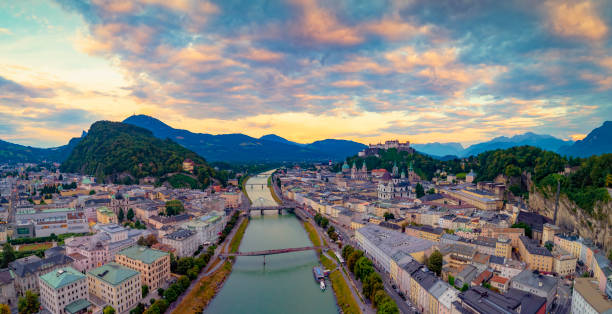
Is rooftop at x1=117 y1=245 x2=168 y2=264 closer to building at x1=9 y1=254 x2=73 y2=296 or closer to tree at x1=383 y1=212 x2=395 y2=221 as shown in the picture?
building at x1=9 y1=254 x2=73 y2=296

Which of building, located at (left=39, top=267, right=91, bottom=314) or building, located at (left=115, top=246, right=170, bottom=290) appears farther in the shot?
building, located at (left=115, top=246, right=170, bottom=290)

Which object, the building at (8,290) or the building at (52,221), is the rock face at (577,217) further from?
the building at (52,221)

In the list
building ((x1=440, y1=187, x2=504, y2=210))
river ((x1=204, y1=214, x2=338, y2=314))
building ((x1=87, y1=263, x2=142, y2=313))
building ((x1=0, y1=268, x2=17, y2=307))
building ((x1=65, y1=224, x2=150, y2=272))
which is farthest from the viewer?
building ((x1=440, y1=187, x2=504, y2=210))

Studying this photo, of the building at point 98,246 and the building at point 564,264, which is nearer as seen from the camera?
the building at point 564,264

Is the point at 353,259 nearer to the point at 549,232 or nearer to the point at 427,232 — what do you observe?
the point at 427,232

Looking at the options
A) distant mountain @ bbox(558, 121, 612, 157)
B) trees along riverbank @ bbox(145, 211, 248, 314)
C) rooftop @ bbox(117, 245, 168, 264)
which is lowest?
trees along riverbank @ bbox(145, 211, 248, 314)

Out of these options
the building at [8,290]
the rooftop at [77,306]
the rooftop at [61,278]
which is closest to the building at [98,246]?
the building at [8,290]

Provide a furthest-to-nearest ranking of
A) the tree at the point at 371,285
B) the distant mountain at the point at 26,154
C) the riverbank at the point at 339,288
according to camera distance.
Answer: the distant mountain at the point at 26,154, the tree at the point at 371,285, the riverbank at the point at 339,288

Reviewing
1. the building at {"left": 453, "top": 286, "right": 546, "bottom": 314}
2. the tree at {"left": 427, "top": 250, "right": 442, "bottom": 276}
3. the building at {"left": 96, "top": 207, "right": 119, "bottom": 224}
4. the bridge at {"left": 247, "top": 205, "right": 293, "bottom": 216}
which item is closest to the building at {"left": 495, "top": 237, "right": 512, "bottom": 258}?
the tree at {"left": 427, "top": 250, "right": 442, "bottom": 276}
